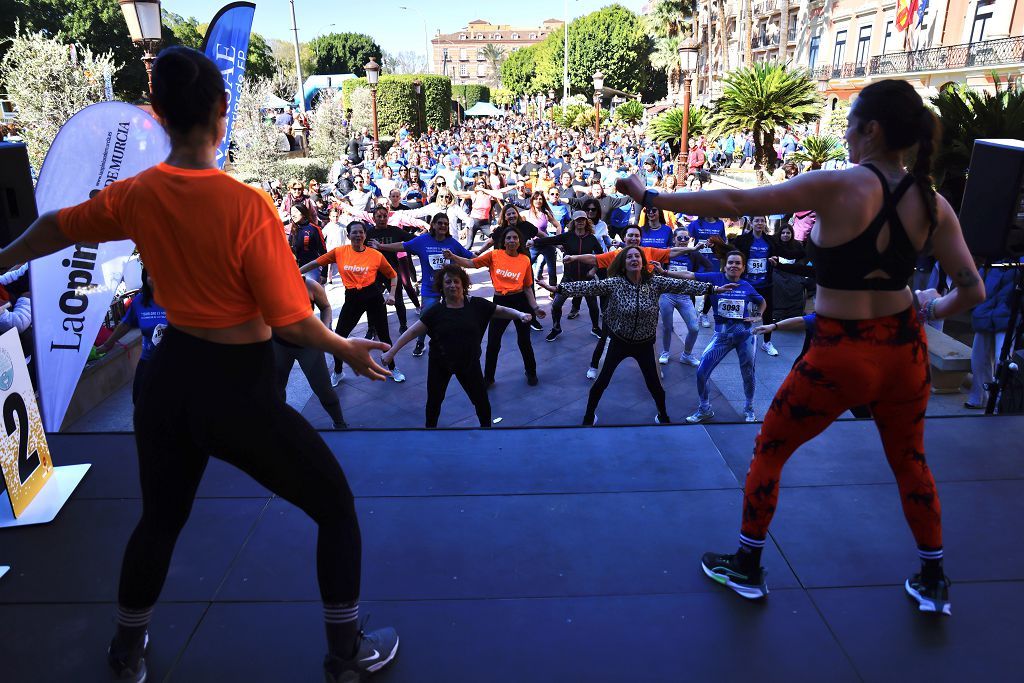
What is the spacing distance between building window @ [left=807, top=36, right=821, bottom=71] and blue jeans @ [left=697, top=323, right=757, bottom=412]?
4235cm

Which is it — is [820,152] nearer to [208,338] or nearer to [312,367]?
[312,367]

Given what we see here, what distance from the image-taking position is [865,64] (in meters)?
35.8

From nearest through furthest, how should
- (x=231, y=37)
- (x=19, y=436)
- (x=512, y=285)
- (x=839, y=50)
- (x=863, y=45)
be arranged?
(x=19, y=436)
(x=512, y=285)
(x=231, y=37)
(x=863, y=45)
(x=839, y=50)

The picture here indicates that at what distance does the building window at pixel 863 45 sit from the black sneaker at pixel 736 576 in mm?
40500

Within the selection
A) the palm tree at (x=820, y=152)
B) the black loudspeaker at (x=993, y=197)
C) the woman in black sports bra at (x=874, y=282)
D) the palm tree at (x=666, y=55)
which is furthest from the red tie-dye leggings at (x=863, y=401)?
the palm tree at (x=666, y=55)

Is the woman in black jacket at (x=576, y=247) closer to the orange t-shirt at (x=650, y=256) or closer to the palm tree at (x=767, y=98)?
the orange t-shirt at (x=650, y=256)

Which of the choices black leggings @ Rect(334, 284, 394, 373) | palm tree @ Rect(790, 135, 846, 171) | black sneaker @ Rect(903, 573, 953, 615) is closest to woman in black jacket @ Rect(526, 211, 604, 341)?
black leggings @ Rect(334, 284, 394, 373)

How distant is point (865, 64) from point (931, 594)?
40.3 m

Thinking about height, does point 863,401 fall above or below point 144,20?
below

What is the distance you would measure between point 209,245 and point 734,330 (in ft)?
15.8

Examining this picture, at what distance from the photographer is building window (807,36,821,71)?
137 feet

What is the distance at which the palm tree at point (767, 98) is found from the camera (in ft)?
47.3

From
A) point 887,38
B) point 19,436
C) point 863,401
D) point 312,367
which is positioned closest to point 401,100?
point 887,38

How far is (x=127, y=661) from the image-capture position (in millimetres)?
1987
